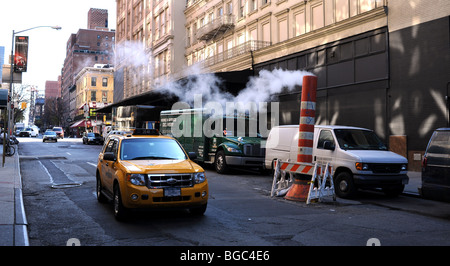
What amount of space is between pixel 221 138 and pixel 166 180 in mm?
8755

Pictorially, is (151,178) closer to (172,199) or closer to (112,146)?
(172,199)

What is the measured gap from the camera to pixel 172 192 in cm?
671

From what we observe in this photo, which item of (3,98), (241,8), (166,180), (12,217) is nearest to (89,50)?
(241,8)

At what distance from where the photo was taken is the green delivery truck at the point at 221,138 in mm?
14842

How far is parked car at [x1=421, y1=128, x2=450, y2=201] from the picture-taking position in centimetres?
699

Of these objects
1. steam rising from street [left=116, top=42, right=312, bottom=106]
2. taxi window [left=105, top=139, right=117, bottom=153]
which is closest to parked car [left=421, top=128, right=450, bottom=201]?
taxi window [left=105, top=139, right=117, bottom=153]

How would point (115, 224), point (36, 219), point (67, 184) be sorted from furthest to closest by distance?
point (67, 184) → point (36, 219) → point (115, 224)

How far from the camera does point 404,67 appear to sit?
1680cm

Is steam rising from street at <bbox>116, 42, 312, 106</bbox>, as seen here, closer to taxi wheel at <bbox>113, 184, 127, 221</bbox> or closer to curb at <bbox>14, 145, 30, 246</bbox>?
curb at <bbox>14, 145, 30, 246</bbox>

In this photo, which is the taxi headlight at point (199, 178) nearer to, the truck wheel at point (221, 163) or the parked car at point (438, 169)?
the parked car at point (438, 169)

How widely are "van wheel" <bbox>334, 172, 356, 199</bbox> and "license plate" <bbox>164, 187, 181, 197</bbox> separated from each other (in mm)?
4921
